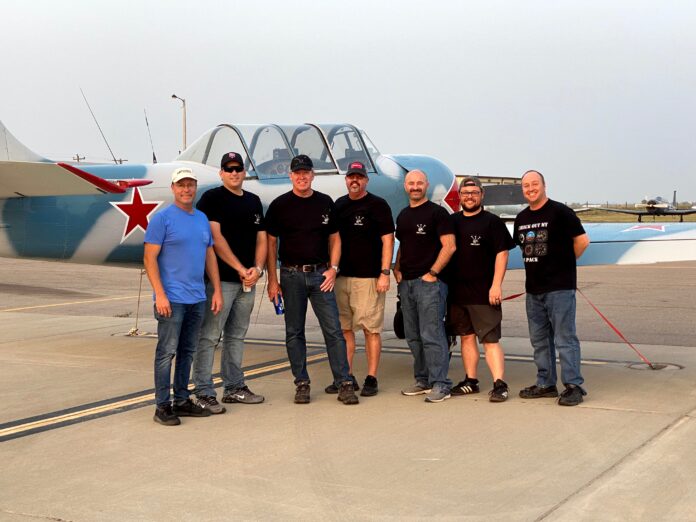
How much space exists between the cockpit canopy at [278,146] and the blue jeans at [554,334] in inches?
138

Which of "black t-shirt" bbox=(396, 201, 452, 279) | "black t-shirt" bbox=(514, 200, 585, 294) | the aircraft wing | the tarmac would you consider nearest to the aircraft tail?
the aircraft wing

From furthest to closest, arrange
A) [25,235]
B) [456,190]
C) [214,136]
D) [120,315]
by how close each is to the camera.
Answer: [120,315] < [456,190] < [214,136] < [25,235]

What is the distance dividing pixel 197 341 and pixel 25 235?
328 cm

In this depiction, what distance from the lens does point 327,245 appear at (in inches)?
272

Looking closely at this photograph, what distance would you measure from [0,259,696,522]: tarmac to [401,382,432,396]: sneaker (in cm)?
12

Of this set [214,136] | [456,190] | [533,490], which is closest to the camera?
[533,490]

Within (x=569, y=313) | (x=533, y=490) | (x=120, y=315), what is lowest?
(x=120, y=315)

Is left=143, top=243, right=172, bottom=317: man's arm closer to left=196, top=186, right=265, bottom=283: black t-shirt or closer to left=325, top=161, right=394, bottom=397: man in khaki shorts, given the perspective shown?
left=196, top=186, right=265, bottom=283: black t-shirt

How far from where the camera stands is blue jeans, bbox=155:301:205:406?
20.0 ft

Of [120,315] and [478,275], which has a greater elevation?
[478,275]

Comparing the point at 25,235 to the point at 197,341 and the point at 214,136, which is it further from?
the point at 197,341

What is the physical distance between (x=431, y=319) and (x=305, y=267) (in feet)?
3.59

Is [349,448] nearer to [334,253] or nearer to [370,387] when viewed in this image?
[370,387]

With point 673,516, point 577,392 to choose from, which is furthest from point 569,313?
point 673,516
